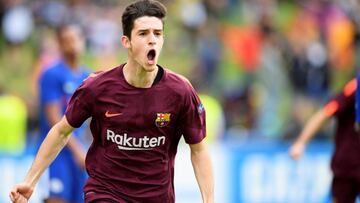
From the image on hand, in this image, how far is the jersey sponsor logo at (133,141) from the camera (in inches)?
320

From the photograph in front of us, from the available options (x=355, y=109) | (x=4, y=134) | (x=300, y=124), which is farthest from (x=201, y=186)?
(x=300, y=124)

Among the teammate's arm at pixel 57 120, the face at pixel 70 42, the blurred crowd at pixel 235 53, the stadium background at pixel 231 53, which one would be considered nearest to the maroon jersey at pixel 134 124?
the teammate's arm at pixel 57 120

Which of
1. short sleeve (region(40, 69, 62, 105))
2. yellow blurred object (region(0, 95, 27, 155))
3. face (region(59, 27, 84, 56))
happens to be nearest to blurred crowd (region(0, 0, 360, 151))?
yellow blurred object (region(0, 95, 27, 155))

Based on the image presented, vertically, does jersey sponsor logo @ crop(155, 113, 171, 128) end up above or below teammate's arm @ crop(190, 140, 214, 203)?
above

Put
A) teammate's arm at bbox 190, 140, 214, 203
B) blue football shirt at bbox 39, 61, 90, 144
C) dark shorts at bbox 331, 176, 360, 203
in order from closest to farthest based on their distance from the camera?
teammate's arm at bbox 190, 140, 214, 203 < dark shorts at bbox 331, 176, 360, 203 < blue football shirt at bbox 39, 61, 90, 144

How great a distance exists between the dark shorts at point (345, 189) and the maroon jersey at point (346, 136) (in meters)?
0.07

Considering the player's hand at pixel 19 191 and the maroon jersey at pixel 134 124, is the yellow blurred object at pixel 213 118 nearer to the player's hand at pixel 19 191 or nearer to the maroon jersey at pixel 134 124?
the maroon jersey at pixel 134 124

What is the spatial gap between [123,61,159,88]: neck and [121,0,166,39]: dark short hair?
0.78 ft

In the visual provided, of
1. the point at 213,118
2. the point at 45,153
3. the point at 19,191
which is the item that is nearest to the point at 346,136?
the point at 45,153

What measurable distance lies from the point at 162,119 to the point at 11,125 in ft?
29.1

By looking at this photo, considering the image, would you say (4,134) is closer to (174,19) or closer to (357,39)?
(174,19)

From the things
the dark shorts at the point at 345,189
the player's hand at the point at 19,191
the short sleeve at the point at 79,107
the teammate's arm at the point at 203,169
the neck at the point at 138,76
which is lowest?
the dark shorts at the point at 345,189

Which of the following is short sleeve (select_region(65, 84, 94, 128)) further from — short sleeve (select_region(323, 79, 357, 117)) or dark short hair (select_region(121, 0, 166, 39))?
short sleeve (select_region(323, 79, 357, 117))

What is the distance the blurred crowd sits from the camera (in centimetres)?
1883
